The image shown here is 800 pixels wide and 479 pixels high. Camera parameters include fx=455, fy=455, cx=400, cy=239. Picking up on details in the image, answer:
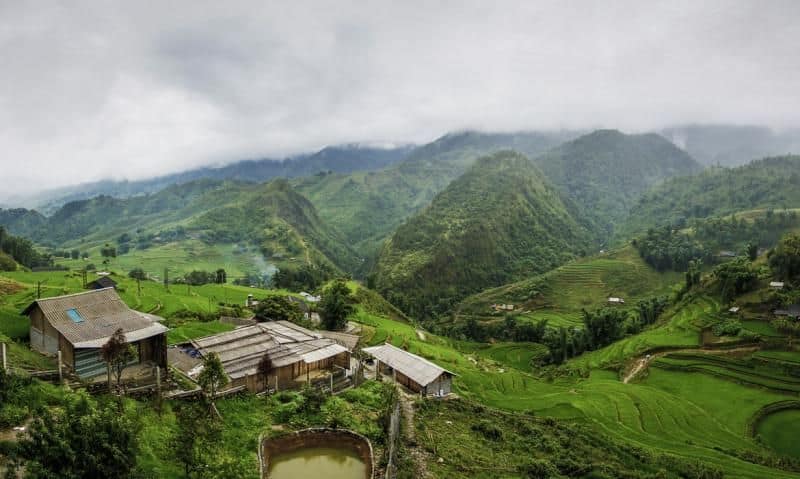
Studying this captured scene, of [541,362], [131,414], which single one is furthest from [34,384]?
[541,362]

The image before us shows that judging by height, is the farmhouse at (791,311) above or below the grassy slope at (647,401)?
above

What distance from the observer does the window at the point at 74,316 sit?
908 inches

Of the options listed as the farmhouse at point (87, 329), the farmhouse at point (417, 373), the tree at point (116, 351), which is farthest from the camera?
the farmhouse at point (417, 373)

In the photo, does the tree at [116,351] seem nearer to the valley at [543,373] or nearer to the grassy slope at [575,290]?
the valley at [543,373]

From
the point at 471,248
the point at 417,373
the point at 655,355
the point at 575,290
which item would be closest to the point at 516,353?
the point at 655,355

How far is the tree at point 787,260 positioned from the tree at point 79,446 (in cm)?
7563

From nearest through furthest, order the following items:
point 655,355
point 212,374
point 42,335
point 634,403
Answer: point 212,374 < point 42,335 < point 634,403 < point 655,355

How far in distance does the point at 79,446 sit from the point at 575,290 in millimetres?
117349

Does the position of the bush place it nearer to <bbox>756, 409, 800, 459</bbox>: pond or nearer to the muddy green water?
the muddy green water

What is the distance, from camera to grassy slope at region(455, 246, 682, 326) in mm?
110750

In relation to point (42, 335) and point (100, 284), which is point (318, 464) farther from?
point (100, 284)

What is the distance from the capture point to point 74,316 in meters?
23.2

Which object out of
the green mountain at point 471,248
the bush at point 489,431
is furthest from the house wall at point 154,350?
the green mountain at point 471,248

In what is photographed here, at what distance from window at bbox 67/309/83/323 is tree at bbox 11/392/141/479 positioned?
970cm
